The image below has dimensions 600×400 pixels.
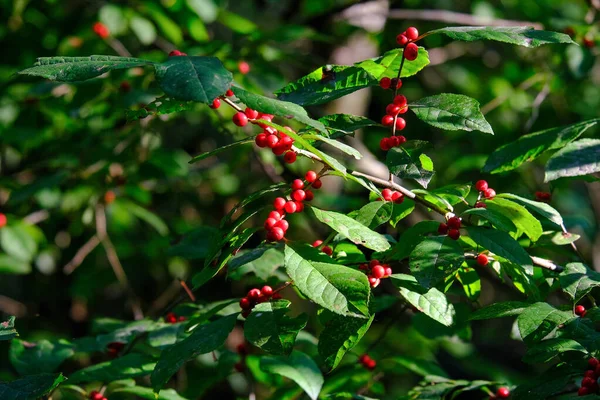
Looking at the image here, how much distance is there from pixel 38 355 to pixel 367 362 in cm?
87

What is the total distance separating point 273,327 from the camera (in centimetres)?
113

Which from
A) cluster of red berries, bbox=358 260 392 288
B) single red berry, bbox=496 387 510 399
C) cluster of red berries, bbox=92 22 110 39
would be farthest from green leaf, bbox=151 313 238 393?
cluster of red berries, bbox=92 22 110 39

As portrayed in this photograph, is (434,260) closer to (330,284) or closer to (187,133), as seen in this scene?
(330,284)

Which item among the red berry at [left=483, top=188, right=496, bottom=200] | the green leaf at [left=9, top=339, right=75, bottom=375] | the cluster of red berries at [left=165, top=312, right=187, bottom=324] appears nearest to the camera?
the red berry at [left=483, top=188, right=496, bottom=200]

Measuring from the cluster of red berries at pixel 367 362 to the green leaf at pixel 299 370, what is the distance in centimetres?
30

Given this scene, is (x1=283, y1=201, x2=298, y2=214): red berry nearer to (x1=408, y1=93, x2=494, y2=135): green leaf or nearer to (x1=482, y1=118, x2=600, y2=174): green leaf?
(x1=408, y1=93, x2=494, y2=135): green leaf

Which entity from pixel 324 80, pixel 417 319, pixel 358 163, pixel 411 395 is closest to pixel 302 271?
pixel 324 80

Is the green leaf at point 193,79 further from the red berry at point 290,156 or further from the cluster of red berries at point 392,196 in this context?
the cluster of red berries at point 392,196

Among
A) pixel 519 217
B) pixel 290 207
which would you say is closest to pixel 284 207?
pixel 290 207

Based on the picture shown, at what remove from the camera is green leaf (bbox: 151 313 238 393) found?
1.16m

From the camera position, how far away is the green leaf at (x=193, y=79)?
968mm

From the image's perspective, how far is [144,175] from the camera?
315 centimetres

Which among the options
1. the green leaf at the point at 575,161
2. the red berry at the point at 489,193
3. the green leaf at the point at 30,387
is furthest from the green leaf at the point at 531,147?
the green leaf at the point at 30,387

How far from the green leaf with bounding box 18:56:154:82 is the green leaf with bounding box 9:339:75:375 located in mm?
801
